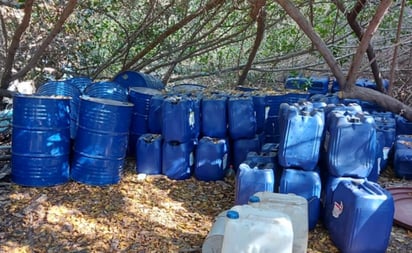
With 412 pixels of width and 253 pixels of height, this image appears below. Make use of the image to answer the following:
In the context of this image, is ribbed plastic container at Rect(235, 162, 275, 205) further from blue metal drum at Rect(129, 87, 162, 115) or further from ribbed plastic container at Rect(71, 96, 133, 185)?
blue metal drum at Rect(129, 87, 162, 115)

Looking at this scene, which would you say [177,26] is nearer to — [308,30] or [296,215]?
[308,30]

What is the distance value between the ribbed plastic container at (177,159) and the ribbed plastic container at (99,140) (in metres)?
0.44

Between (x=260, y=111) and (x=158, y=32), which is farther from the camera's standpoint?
(x=158, y=32)

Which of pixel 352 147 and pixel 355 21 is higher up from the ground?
pixel 355 21

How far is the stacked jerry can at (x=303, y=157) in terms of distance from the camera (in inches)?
117

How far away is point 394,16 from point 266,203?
16.6 feet

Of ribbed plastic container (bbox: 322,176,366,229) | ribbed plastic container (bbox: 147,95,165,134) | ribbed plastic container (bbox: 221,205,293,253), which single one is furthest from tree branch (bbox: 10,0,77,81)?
ribbed plastic container (bbox: 221,205,293,253)

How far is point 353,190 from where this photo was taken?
2621mm

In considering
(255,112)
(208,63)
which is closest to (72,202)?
(255,112)

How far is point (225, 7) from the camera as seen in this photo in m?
6.07

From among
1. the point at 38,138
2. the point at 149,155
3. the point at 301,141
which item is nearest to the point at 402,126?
the point at 301,141

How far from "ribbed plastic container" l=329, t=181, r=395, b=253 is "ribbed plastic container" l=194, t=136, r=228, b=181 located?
1498 mm

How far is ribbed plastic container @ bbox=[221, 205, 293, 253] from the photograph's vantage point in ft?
6.55

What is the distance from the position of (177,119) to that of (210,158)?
48cm
